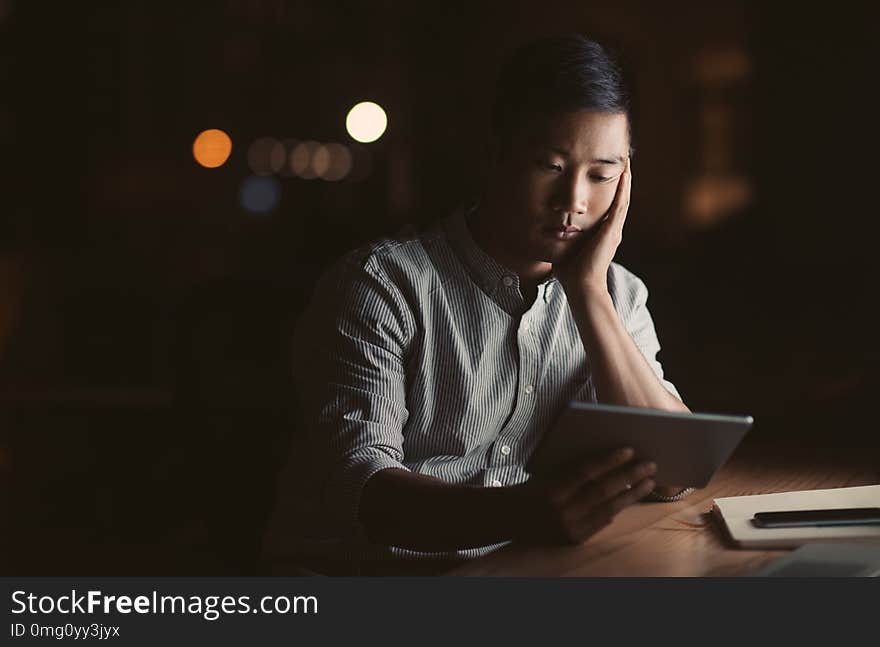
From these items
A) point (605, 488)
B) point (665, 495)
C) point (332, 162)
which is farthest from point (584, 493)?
point (332, 162)

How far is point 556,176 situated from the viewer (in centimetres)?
162

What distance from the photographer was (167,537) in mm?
3938

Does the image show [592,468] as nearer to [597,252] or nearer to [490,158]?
[597,252]

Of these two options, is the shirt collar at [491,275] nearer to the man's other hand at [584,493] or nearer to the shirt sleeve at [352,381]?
the shirt sleeve at [352,381]

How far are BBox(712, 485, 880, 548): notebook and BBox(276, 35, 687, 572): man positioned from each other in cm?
14

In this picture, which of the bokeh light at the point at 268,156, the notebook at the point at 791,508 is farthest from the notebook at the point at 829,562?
the bokeh light at the point at 268,156

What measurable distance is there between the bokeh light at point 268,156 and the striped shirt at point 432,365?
57.4ft

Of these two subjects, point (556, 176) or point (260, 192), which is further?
point (260, 192)

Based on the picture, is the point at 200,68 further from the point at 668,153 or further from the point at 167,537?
the point at 167,537

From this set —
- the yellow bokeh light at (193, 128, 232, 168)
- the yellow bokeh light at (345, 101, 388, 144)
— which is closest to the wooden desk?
the yellow bokeh light at (345, 101, 388, 144)

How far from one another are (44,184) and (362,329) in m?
10.0

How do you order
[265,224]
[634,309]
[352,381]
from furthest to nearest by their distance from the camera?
1. [265,224]
2. [634,309]
3. [352,381]

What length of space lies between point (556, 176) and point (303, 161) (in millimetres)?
20129

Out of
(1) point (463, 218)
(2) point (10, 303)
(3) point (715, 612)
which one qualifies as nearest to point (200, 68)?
(2) point (10, 303)
